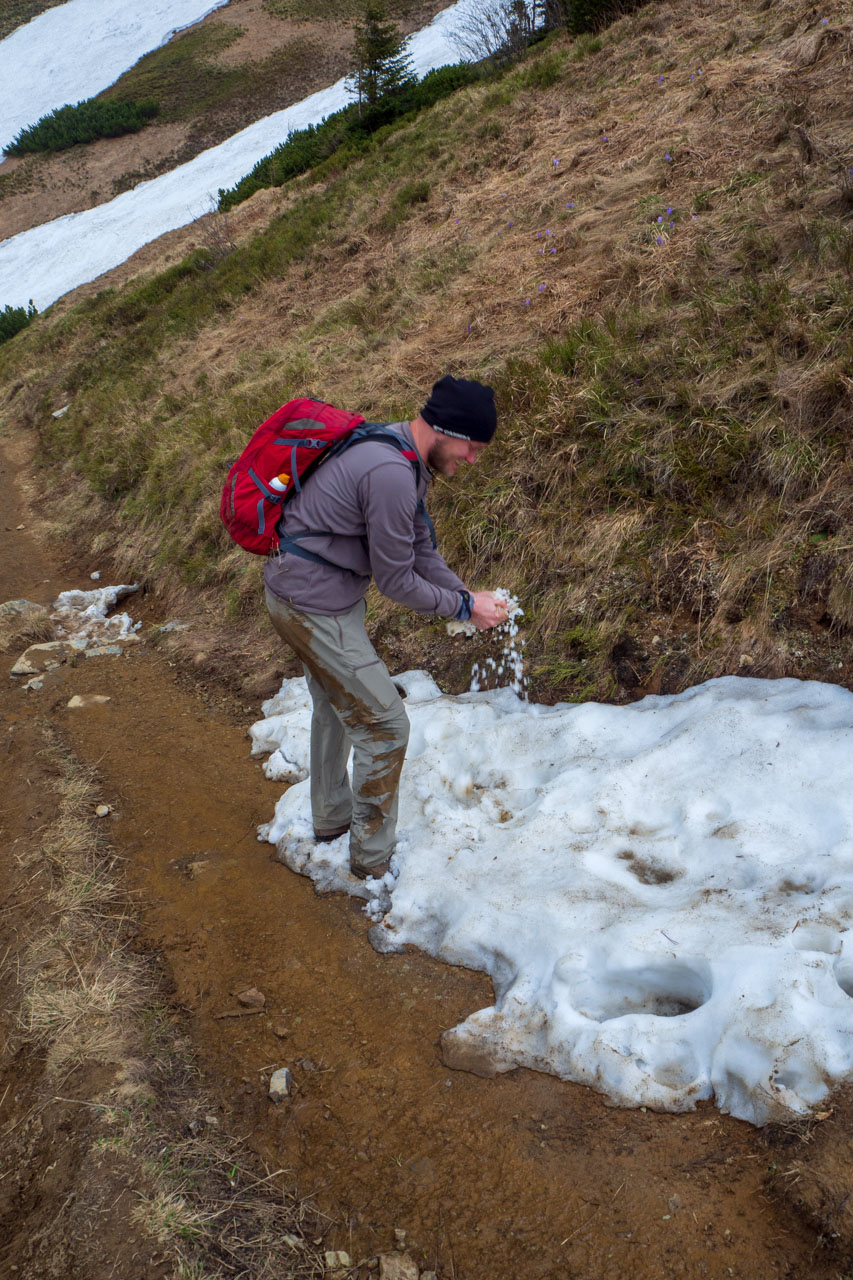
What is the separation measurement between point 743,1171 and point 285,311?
1256 cm

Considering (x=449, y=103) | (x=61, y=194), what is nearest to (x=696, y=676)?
(x=449, y=103)

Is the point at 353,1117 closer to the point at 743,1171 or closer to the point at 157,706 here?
the point at 743,1171

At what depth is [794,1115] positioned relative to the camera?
2.35 meters

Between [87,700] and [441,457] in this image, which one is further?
[87,700]

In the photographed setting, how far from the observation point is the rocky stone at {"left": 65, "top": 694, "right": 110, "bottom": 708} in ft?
19.7

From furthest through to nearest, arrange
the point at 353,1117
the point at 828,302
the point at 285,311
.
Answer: the point at 285,311 → the point at 828,302 → the point at 353,1117

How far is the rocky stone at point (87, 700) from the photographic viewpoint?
6.01 metres

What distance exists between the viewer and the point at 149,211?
25.3 m

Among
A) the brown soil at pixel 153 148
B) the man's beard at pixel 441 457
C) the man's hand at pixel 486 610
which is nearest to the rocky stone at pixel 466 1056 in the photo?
the man's hand at pixel 486 610

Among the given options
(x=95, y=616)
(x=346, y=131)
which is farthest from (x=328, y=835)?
(x=346, y=131)

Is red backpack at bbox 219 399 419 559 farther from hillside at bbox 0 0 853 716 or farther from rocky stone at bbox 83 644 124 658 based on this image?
rocky stone at bbox 83 644 124 658

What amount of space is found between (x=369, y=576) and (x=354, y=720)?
2.11 ft

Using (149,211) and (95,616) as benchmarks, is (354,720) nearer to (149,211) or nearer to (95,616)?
(95,616)

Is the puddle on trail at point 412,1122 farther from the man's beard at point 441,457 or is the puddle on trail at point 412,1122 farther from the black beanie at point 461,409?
the black beanie at point 461,409
